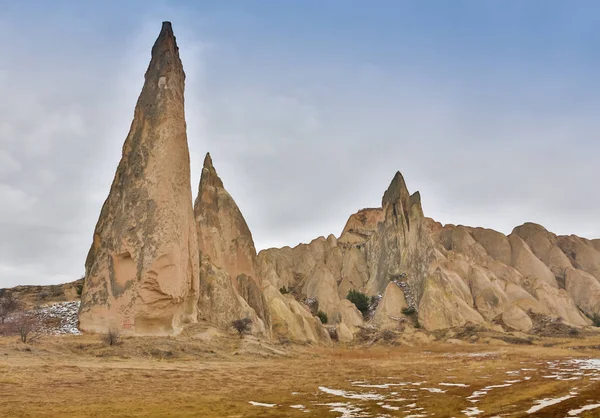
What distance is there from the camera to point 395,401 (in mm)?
12469

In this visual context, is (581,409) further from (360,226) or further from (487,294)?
(360,226)

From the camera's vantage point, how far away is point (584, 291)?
7319 centimetres

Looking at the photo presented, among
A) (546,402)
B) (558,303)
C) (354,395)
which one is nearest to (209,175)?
(354,395)

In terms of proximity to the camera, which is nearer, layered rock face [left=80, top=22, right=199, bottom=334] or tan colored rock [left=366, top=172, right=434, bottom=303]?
layered rock face [left=80, top=22, right=199, bottom=334]

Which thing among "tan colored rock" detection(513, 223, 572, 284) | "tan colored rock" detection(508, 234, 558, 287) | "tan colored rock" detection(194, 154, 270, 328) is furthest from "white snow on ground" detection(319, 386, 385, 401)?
Answer: "tan colored rock" detection(513, 223, 572, 284)

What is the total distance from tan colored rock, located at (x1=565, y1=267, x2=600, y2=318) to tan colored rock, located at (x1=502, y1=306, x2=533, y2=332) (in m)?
21.9

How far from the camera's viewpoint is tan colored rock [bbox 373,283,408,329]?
2025 inches

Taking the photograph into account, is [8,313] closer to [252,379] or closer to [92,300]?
[92,300]

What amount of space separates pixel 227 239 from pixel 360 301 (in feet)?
78.1

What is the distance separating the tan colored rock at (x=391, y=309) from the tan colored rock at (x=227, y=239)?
16039 mm

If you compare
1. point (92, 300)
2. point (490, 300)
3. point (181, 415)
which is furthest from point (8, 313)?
point (490, 300)

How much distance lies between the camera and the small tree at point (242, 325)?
3042cm

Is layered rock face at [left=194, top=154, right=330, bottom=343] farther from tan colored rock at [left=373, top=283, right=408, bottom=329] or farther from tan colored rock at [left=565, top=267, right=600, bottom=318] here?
tan colored rock at [left=565, top=267, right=600, bottom=318]

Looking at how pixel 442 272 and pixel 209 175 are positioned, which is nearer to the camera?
pixel 209 175
